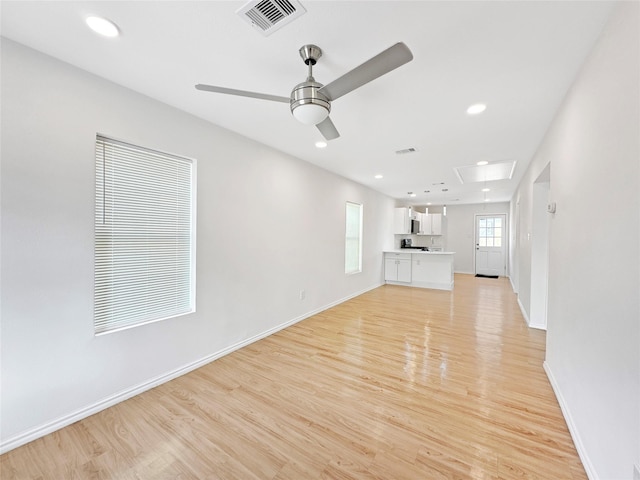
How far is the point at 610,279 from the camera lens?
128cm

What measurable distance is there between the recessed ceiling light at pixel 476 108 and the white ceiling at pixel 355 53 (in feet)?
0.25

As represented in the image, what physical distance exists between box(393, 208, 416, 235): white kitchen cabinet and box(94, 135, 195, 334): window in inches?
244

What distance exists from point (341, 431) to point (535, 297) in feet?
11.5

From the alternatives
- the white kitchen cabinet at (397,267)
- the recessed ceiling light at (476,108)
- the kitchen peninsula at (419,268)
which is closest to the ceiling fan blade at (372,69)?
the recessed ceiling light at (476,108)

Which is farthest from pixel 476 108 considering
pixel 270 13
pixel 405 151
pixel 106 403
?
pixel 106 403

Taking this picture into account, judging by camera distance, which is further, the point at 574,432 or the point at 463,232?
the point at 463,232

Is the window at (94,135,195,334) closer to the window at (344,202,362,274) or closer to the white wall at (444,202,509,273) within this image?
the window at (344,202,362,274)

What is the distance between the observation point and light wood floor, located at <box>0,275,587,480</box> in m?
1.52

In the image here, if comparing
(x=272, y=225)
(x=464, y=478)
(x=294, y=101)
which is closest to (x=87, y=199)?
(x=294, y=101)

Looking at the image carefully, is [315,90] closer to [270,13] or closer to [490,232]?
[270,13]

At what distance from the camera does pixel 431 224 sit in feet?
28.0

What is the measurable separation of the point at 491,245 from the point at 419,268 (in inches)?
148

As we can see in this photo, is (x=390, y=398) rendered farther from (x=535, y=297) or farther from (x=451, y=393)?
(x=535, y=297)

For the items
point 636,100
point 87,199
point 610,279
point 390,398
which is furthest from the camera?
point 390,398
